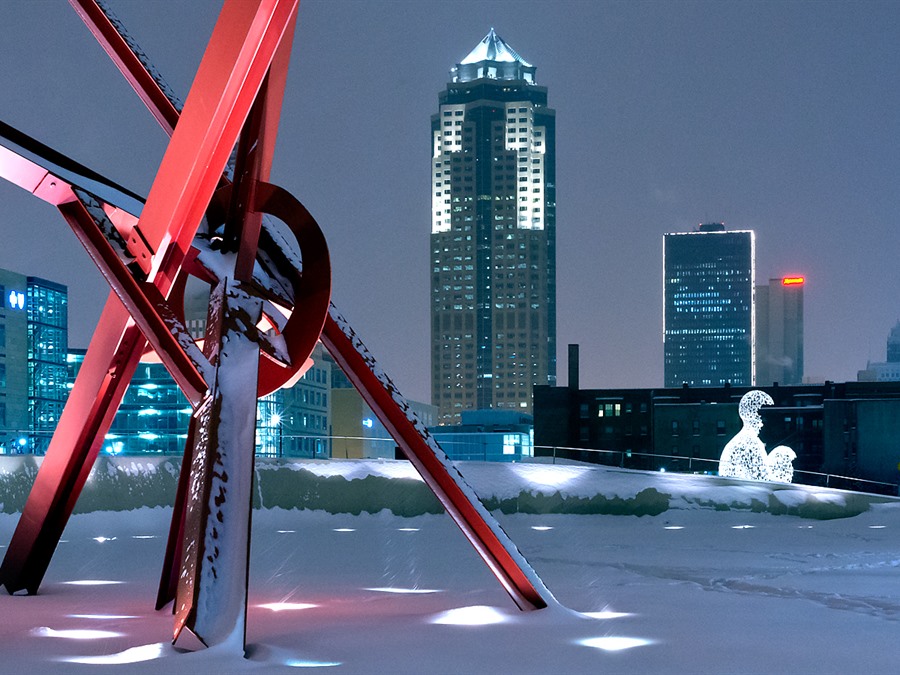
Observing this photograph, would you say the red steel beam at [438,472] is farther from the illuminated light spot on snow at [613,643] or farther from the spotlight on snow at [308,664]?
the spotlight on snow at [308,664]

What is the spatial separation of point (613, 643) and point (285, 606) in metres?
2.86

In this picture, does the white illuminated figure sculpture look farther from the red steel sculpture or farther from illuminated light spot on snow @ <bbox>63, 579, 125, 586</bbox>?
the red steel sculpture

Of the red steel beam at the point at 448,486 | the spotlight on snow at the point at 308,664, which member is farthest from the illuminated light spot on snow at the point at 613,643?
the spotlight on snow at the point at 308,664

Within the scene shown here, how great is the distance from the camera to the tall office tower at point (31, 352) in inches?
4840

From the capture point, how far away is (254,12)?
7.67 meters

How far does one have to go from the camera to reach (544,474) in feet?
71.6

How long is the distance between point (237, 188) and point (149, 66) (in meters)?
1.95

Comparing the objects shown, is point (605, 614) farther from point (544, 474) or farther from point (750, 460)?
point (750, 460)

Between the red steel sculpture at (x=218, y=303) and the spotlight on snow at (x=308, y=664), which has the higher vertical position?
the red steel sculpture at (x=218, y=303)

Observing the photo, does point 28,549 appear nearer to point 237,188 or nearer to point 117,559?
point 237,188

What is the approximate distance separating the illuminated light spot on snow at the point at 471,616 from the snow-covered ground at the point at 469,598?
0.03 metres

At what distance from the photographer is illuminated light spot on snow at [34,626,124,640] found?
7.18 meters

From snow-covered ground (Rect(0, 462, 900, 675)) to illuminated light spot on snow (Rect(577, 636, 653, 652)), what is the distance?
2 centimetres

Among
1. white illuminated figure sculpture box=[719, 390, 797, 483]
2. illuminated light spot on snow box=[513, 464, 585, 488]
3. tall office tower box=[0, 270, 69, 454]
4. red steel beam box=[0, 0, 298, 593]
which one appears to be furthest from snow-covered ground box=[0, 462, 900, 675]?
tall office tower box=[0, 270, 69, 454]
